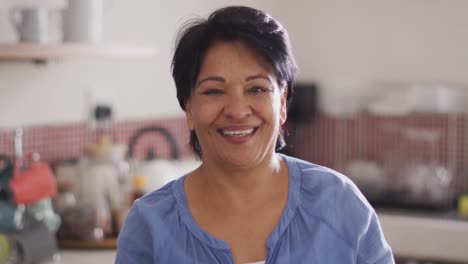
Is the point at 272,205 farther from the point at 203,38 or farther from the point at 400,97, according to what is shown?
the point at 400,97

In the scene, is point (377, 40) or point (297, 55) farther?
point (297, 55)

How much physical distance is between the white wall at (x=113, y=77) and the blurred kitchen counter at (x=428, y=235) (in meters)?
1.13

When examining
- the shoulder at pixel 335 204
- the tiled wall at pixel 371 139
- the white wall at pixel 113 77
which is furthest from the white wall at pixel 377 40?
the shoulder at pixel 335 204

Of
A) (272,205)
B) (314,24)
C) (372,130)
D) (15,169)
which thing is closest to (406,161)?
(372,130)

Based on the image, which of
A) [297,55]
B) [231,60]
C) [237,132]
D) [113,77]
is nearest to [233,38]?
[231,60]

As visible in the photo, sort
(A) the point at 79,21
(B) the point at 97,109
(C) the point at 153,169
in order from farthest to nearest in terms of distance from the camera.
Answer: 1. (B) the point at 97,109
2. (C) the point at 153,169
3. (A) the point at 79,21

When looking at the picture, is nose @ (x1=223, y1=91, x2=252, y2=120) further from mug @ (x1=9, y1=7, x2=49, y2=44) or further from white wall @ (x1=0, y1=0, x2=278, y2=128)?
white wall @ (x1=0, y1=0, x2=278, y2=128)

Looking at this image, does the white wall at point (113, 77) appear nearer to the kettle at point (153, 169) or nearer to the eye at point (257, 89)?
the kettle at point (153, 169)

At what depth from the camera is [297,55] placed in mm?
4672

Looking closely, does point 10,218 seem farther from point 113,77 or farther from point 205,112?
point 205,112

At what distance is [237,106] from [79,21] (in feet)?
5.39

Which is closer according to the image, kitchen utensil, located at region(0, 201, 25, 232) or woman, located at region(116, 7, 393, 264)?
woman, located at region(116, 7, 393, 264)

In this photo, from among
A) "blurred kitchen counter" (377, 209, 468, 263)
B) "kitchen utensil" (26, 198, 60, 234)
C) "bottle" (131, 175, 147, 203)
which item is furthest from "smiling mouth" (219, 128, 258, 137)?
"blurred kitchen counter" (377, 209, 468, 263)

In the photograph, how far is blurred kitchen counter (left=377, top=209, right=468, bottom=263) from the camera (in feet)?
12.3
